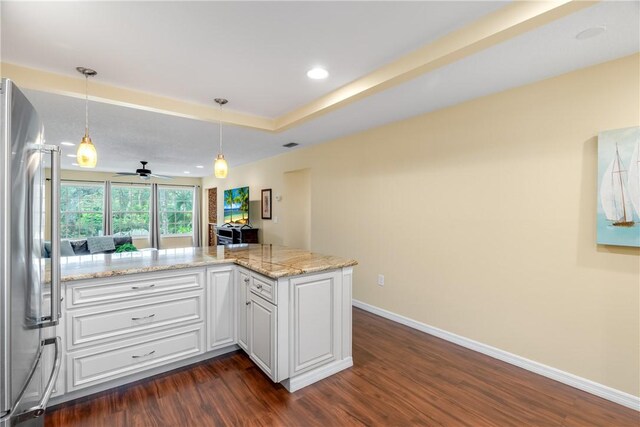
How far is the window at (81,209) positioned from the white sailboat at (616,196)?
9.91m

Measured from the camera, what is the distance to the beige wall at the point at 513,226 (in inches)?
81.7

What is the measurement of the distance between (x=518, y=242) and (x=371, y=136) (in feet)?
6.82

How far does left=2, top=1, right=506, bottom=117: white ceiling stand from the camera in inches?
66.0

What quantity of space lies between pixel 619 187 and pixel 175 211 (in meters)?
9.76

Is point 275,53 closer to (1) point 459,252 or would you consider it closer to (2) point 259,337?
(2) point 259,337

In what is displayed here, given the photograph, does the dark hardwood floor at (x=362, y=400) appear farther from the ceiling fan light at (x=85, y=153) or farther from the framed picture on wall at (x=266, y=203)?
the framed picture on wall at (x=266, y=203)

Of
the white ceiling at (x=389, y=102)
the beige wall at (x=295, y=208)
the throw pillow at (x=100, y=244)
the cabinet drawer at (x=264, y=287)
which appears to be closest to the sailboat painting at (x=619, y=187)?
the white ceiling at (x=389, y=102)

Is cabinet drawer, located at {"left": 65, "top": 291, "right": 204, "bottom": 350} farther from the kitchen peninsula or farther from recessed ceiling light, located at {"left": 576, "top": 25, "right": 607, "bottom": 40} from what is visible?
recessed ceiling light, located at {"left": 576, "top": 25, "right": 607, "bottom": 40}

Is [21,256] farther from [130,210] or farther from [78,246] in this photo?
[130,210]

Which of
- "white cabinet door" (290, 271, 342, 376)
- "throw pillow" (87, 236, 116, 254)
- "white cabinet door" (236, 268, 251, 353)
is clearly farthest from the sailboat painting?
"throw pillow" (87, 236, 116, 254)

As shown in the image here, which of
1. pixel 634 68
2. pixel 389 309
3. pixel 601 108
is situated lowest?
pixel 389 309

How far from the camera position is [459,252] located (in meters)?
2.91

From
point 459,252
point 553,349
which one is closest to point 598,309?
point 553,349

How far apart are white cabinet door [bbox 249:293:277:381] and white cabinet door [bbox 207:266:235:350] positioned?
29 centimetres
